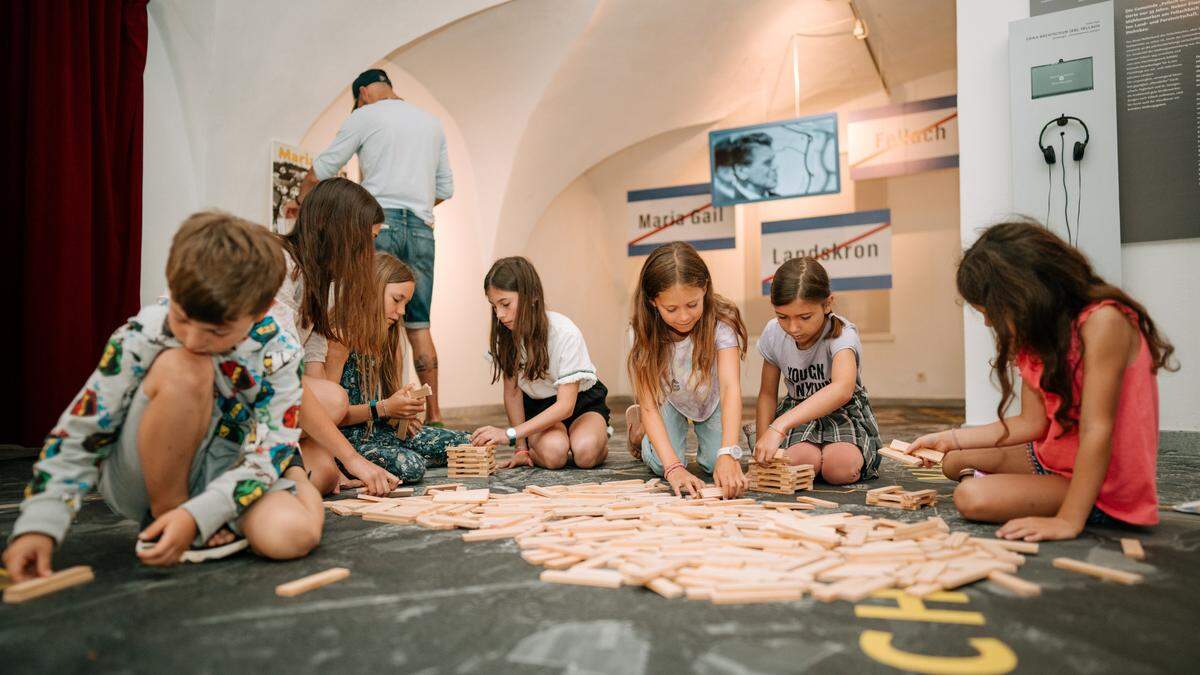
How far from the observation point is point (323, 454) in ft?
9.80

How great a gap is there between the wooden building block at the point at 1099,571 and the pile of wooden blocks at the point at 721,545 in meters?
0.10

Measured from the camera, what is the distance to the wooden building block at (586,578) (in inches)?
68.4

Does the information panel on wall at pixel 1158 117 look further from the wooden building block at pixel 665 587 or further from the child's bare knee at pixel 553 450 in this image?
the wooden building block at pixel 665 587

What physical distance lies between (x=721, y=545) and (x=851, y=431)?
60.4 inches

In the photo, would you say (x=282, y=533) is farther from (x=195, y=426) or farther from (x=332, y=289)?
(x=332, y=289)

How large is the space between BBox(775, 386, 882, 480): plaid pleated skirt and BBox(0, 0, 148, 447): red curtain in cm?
396

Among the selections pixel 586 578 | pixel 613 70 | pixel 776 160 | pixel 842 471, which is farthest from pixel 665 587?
pixel 776 160

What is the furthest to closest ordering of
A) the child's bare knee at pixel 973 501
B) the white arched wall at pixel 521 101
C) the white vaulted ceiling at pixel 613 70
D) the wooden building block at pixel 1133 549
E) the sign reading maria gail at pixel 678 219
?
the sign reading maria gail at pixel 678 219 → the white vaulted ceiling at pixel 613 70 → the white arched wall at pixel 521 101 → the child's bare knee at pixel 973 501 → the wooden building block at pixel 1133 549

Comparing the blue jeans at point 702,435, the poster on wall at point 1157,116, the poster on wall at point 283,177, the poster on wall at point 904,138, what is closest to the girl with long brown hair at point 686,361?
the blue jeans at point 702,435

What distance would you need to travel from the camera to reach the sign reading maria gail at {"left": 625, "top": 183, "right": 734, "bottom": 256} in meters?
9.76

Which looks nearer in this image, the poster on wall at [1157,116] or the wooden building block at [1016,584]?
the wooden building block at [1016,584]

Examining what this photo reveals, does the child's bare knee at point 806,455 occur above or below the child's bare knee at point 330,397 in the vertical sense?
below

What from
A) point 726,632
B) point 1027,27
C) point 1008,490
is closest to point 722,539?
point 726,632

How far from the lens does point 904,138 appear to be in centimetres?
862
